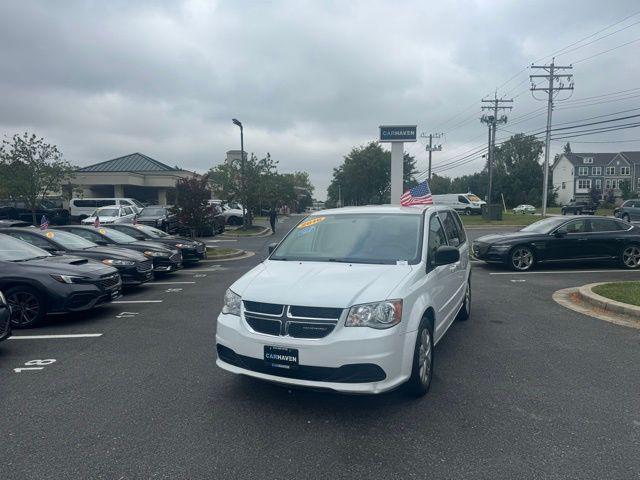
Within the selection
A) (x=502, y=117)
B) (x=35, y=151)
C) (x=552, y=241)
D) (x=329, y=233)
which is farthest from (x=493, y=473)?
(x=502, y=117)

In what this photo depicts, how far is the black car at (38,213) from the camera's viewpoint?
1148 inches

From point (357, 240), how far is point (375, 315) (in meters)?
1.48

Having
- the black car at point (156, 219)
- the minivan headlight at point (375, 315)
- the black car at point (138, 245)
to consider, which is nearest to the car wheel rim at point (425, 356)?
the minivan headlight at point (375, 315)

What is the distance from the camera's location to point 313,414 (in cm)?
401

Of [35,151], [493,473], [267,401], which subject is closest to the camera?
A: [493,473]

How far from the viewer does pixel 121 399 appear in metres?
4.37

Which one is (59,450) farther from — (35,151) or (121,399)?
(35,151)

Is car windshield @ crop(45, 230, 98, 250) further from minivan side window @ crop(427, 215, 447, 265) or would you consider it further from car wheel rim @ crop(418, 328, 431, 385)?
car wheel rim @ crop(418, 328, 431, 385)

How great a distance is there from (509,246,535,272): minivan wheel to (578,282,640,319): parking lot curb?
3547mm

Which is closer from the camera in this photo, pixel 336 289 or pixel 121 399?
pixel 336 289

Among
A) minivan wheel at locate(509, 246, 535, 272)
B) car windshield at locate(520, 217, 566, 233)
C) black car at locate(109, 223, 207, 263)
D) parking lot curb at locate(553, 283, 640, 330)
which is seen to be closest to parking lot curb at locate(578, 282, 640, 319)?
parking lot curb at locate(553, 283, 640, 330)

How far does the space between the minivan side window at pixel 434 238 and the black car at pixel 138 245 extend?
832 centimetres

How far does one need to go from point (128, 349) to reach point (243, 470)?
11.0 ft

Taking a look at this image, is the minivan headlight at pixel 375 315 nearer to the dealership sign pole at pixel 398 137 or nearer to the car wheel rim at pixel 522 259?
the car wheel rim at pixel 522 259
